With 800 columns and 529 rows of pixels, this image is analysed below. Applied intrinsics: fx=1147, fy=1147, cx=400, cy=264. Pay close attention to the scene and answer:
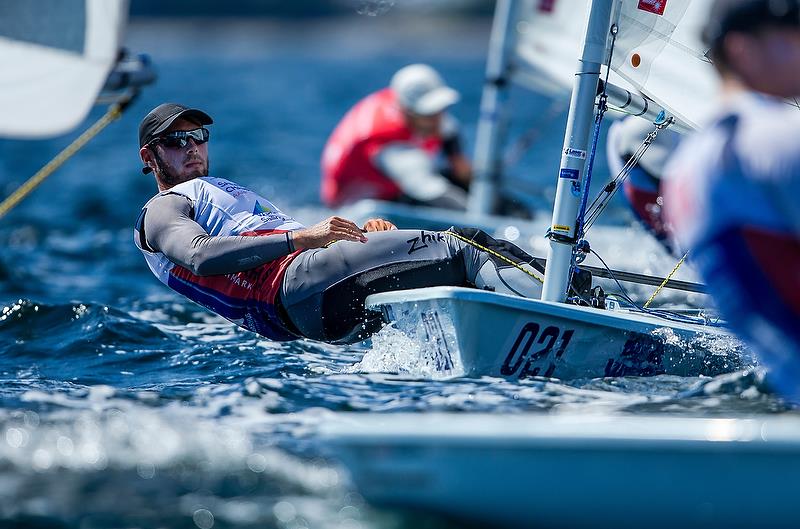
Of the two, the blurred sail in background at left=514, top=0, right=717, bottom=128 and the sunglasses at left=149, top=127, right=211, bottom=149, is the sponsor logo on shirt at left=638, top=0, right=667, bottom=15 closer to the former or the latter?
the blurred sail in background at left=514, top=0, right=717, bottom=128

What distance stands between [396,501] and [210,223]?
179cm

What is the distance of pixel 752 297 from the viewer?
94.4 inches

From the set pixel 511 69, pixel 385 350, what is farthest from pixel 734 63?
pixel 511 69

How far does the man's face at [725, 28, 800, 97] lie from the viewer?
230 centimetres

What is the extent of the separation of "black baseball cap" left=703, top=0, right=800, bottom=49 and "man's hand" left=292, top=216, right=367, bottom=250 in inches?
59.7

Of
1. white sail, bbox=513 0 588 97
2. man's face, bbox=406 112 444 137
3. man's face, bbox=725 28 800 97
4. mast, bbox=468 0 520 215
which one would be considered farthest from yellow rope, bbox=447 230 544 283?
man's face, bbox=406 112 444 137

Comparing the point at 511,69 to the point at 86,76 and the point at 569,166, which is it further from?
the point at 569,166

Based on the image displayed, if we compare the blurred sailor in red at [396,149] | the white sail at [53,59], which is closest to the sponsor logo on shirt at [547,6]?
the blurred sailor in red at [396,149]

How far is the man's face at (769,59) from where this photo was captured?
2.30 metres

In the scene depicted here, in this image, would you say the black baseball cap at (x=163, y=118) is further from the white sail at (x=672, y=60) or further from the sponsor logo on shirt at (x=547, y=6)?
the sponsor logo on shirt at (x=547, y=6)

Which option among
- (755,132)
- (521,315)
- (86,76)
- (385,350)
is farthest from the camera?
(86,76)

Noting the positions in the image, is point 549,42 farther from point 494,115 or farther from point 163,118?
point 163,118

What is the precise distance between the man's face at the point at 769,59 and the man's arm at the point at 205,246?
169cm

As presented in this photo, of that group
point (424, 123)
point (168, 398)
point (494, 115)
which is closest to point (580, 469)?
point (168, 398)
